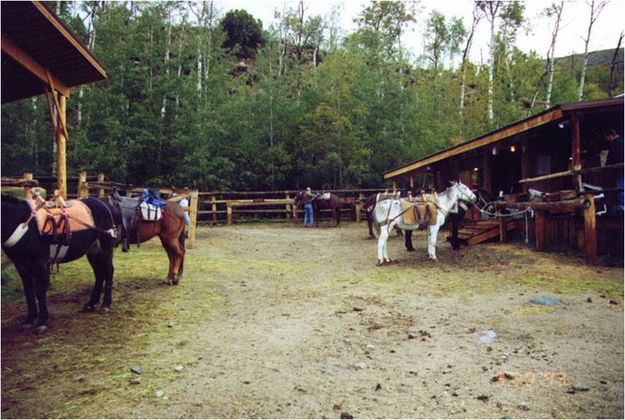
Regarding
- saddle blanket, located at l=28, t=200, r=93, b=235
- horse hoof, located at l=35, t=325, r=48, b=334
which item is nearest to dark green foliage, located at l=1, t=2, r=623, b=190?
saddle blanket, located at l=28, t=200, r=93, b=235

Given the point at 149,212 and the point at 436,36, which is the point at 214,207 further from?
the point at 436,36

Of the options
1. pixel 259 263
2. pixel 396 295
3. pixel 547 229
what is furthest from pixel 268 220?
pixel 396 295

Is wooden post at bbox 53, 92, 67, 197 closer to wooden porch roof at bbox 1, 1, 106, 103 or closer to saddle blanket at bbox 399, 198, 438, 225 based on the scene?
wooden porch roof at bbox 1, 1, 106, 103

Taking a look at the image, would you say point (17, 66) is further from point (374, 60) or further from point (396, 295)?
point (374, 60)

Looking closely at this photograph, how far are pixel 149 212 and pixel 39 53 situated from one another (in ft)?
11.6

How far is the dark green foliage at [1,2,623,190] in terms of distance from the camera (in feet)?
61.1

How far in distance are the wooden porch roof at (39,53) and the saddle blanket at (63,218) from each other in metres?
2.81

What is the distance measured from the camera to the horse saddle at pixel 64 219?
4.29m

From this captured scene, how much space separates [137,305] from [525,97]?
92.9 ft

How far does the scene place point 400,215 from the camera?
923 centimetres

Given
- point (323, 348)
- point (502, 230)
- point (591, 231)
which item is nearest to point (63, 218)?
point (323, 348)

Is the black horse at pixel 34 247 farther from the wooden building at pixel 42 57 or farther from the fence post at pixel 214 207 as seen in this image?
the fence post at pixel 214 207

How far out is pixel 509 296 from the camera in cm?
593

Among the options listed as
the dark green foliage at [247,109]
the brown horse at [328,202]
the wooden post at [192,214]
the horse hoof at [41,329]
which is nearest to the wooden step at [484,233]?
the wooden post at [192,214]
